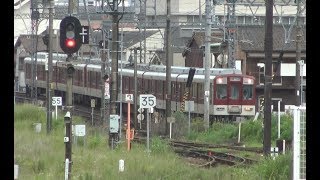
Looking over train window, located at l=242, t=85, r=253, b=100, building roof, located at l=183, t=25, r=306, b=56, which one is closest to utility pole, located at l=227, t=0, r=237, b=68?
train window, located at l=242, t=85, r=253, b=100

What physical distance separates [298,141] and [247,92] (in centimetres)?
2847

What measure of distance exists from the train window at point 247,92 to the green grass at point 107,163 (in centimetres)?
1164

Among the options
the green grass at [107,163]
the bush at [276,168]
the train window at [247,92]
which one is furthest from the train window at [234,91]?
the bush at [276,168]

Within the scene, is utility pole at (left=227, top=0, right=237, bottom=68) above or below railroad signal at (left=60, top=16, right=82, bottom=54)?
above

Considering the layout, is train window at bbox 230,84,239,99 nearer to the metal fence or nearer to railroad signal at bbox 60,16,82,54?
railroad signal at bbox 60,16,82,54

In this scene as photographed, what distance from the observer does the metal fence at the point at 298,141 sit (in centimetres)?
1148

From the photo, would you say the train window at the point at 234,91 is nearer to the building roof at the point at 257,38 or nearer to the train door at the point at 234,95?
the train door at the point at 234,95

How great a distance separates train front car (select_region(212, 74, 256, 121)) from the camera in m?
38.6

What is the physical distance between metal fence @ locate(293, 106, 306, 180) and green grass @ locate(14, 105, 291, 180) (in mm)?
4014

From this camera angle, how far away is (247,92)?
131 feet

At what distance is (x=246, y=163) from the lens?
883 inches

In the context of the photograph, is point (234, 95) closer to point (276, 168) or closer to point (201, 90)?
point (201, 90)
